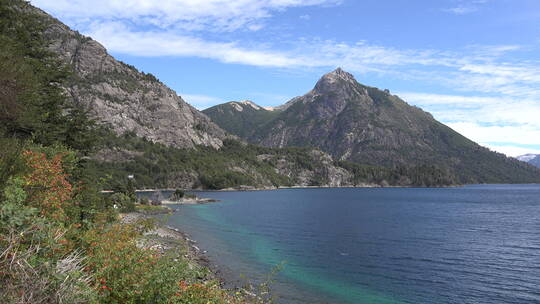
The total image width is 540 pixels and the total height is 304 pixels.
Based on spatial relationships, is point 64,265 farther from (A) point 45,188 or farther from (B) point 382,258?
(B) point 382,258

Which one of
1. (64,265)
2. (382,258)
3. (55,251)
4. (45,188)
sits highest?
(45,188)

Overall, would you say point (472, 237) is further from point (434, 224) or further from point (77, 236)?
point (77, 236)

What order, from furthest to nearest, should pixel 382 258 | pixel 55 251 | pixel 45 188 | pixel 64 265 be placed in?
pixel 382 258 < pixel 45 188 < pixel 55 251 < pixel 64 265

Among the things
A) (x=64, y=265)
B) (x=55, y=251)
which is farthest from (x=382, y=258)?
(x=64, y=265)

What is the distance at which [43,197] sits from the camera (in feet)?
54.7

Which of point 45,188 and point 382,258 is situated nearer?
point 45,188

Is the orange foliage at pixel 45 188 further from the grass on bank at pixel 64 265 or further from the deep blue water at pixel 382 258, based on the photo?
the deep blue water at pixel 382 258

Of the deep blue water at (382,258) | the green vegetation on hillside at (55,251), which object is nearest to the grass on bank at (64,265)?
the green vegetation on hillside at (55,251)

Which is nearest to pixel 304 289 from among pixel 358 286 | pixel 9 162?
pixel 358 286

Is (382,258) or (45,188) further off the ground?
(45,188)

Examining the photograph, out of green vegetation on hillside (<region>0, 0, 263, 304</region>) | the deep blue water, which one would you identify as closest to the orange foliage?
green vegetation on hillside (<region>0, 0, 263, 304</region>)

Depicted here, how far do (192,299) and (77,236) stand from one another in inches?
245

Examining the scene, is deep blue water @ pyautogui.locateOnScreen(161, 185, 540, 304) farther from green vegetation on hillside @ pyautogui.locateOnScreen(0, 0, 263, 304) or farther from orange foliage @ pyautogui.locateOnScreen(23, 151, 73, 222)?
orange foliage @ pyautogui.locateOnScreen(23, 151, 73, 222)

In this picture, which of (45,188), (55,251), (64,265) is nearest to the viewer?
(64,265)
